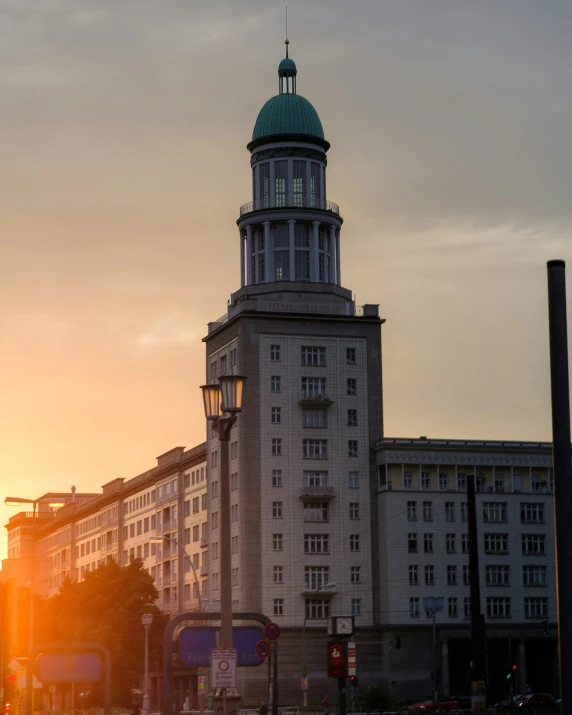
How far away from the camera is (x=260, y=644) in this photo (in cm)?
3953

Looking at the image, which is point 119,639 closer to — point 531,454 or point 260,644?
point 531,454

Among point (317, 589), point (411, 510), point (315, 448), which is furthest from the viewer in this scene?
point (315, 448)

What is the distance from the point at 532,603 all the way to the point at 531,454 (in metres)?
13.0

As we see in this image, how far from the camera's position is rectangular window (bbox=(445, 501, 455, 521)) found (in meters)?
123

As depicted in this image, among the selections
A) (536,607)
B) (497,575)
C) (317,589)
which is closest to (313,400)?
(317,589)

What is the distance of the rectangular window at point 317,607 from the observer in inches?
4690

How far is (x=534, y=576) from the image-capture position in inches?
4956

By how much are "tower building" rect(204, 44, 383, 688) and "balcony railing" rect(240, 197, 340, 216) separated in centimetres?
16

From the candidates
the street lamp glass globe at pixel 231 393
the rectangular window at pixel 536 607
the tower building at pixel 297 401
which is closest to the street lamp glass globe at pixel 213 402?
the street lamp glass globe at pixel 231 393

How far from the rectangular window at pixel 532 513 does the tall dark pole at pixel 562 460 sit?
103 m

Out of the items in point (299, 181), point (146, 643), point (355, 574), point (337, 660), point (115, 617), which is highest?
point (299, 181)

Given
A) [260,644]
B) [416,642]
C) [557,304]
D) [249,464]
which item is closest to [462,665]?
[416,642]

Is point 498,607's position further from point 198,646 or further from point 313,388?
point 198,646

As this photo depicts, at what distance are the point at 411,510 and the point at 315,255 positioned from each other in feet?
78.7
